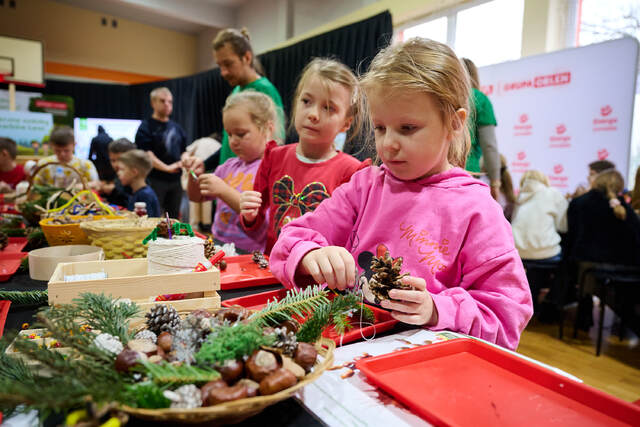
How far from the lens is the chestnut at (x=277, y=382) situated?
1.52 ft

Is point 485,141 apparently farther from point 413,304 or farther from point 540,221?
point 413,304

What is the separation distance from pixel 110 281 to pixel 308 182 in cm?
90

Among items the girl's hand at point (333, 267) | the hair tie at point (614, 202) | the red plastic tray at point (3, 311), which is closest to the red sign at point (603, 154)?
the hair tie at point (614, 202)

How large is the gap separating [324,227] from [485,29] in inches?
157

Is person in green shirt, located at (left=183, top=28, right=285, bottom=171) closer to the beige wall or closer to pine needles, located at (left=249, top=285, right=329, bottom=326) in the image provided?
pine needles, located at (left=249, top=285, right=329, bottom=326)

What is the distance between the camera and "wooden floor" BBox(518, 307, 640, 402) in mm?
2479

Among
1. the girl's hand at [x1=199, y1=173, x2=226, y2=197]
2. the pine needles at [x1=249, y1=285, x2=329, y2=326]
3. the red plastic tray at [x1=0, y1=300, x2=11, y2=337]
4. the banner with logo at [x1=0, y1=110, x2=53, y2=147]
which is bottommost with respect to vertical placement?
the red plastic tray at [x1=0, y1=300, x2=11, y2=337]

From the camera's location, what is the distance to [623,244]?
3.02m

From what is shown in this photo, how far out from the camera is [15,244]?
1.62m

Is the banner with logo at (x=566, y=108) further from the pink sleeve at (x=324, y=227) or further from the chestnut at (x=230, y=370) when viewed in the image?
the chestnut at (x=230, y=370)

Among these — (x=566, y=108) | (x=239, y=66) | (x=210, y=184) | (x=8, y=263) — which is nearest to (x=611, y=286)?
(x=566, y=108)

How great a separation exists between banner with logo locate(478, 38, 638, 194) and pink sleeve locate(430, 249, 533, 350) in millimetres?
3023

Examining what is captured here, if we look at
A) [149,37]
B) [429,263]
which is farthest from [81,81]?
[429,263]

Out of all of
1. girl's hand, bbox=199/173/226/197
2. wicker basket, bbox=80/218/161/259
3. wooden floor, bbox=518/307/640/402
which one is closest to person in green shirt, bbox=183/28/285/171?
girl's hand, bbox=199/173/226/197
